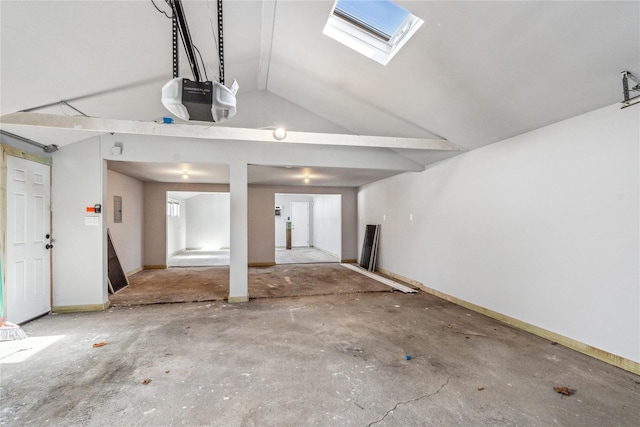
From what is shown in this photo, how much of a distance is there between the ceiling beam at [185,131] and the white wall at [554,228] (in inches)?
33.2

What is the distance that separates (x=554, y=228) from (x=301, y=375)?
2900 millimetres

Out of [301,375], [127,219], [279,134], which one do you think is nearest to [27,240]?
[127,219]

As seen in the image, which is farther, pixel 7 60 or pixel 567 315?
pixel 567 315

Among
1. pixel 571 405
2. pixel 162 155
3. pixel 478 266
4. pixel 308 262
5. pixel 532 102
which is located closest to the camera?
pixel 571 405

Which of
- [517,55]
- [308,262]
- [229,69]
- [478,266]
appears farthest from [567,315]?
[308,262]

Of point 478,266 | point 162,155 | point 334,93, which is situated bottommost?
point 478,266

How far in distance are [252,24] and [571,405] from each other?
4.17m

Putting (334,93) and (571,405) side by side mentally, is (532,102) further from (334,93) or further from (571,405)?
(571,405)

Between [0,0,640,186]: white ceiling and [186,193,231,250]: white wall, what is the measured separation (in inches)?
311

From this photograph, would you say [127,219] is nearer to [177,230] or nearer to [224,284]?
[224,284]

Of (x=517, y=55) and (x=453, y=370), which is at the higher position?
(x=517, y=55)

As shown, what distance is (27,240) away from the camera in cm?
353

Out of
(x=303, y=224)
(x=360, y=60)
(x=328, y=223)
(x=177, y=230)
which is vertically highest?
(x=360, y=60)

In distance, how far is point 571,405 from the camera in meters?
2.00
